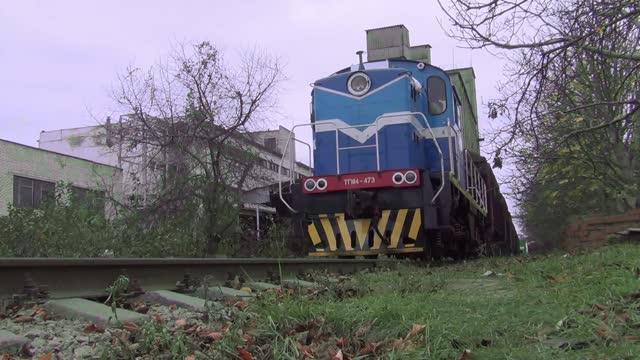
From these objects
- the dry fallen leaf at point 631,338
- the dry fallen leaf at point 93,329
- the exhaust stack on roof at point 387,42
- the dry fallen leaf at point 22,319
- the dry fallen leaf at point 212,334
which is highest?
the exhaust stack on roof at point 387,42

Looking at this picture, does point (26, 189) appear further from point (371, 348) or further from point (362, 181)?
point (371, 348)

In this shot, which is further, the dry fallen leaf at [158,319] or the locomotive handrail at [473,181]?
the locomotive handrail at [473,181]

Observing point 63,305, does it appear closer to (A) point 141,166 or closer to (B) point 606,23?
(B) point 606,23

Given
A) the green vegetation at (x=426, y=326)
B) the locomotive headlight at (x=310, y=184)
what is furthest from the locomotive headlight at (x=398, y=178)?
the green vegetation at (x=426, y=326)

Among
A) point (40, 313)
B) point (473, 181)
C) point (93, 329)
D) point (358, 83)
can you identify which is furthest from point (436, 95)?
point (93, 329)

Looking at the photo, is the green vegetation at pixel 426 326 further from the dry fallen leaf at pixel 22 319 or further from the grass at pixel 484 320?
the dry fallen leaf at pixel 22 319

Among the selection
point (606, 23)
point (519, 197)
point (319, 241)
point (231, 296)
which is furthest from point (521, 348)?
point (519, 197)

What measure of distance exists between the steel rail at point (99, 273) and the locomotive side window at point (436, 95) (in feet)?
17.9

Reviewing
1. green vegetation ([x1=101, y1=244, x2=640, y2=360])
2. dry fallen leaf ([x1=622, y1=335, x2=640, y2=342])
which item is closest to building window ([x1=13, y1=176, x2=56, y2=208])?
green vegetation ([x1=101, y1=244, x2=640, y2=360])

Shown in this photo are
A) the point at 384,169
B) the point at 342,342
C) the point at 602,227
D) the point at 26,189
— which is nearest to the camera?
the point at 342,342

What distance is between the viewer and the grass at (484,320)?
8.58 feet

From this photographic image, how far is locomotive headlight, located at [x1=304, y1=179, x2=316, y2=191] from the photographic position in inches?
365

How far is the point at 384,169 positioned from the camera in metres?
9.52

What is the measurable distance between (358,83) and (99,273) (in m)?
6.58
